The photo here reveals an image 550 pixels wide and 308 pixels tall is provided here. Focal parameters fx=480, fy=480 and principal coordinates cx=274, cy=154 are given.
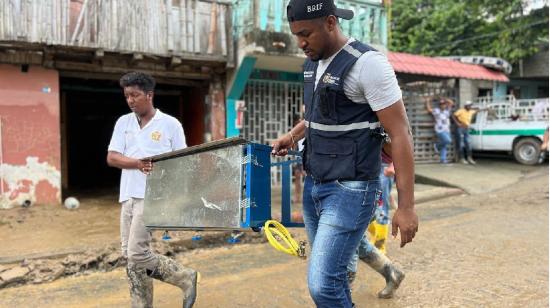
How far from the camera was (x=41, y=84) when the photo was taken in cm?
752

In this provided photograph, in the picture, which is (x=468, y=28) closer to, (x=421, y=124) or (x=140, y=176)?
(x=421, y=124)

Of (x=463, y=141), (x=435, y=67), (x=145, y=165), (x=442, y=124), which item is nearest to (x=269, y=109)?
(x=435, y=67)

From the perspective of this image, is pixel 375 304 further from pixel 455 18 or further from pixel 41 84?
pixel 455 18

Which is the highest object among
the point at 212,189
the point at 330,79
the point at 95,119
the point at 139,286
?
the point at 330,79

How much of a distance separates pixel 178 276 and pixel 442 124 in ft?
35.7

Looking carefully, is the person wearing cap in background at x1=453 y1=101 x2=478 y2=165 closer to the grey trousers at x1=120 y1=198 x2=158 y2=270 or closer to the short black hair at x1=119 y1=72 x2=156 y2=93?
the short black hair at x1=119 y1=72 x2=156 y2=93

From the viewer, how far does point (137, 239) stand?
3178 mm

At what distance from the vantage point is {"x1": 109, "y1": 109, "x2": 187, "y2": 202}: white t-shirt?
10.8ft

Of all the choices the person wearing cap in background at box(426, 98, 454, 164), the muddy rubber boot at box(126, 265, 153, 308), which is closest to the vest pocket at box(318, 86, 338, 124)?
the muddy rubber boot at box(126, 265, 153, 308)

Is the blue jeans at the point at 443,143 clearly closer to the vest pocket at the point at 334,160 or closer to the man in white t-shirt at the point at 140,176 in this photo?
the man in white t-shirt at the point at 140,176

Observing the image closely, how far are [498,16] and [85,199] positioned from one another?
48.4 ft

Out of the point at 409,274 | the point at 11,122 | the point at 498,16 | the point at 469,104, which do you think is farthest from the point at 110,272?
the point at 498,16

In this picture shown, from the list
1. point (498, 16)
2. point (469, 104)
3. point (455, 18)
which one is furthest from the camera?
point (455, 18)

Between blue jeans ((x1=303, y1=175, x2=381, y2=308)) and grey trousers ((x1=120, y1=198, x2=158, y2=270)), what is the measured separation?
1.45m
